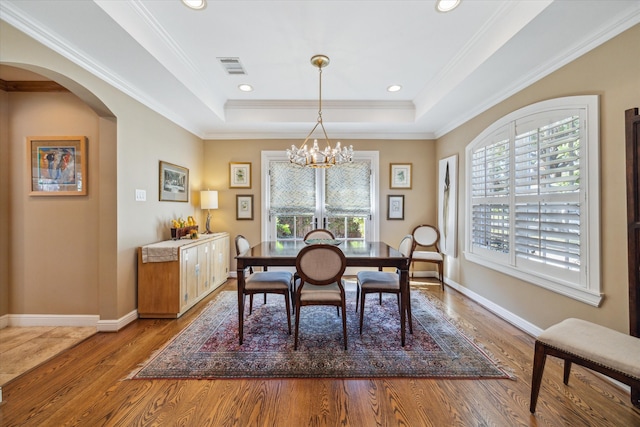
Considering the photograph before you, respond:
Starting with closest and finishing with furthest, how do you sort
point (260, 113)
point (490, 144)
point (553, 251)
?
point (553, 251), point (490, 144), point (260, 113)

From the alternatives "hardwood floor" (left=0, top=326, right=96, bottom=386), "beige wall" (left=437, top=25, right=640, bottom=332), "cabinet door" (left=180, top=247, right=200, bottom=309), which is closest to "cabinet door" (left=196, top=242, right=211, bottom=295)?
"cabinet door" (left=180, top=247, right=200, bottom=309)

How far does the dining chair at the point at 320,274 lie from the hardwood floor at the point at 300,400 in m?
0.59

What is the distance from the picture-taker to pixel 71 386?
1.91 metres

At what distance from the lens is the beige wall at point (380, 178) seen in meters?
4.83

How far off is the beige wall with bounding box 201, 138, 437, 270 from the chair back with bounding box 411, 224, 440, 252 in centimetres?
18

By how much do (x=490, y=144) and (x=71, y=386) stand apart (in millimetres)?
4573

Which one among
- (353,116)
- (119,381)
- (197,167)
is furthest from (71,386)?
(353,116)

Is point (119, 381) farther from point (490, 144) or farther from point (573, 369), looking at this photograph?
point (490, 144)

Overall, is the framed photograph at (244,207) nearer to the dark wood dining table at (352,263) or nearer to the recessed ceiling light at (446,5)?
the dark wood dining table at (352,263)

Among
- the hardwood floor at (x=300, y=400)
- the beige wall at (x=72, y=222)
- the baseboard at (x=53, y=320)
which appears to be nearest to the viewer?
the hardwood floor at (x=300, y=400)

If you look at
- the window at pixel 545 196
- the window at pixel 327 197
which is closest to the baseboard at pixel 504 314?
the window at pixel 545 196

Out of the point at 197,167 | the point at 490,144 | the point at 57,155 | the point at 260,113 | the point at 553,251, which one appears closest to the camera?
the point at 553,251

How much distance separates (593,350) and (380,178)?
3.70 meters

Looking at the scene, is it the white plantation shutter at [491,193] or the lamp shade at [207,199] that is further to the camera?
the lamp shade at [207,199]
